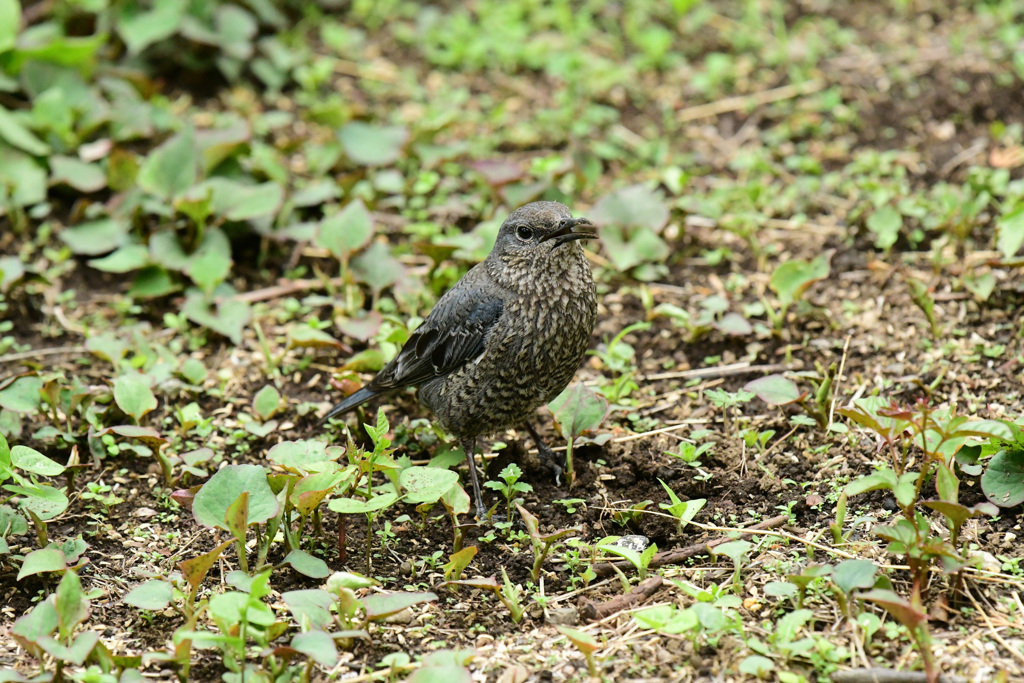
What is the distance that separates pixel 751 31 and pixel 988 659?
5.67m

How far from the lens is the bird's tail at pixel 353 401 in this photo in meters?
A: 4.41

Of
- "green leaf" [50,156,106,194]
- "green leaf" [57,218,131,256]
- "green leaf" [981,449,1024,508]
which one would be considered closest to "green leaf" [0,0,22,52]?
"green leaf" [50,156,106,194]

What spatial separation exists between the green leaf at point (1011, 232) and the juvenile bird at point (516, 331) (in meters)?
1.97

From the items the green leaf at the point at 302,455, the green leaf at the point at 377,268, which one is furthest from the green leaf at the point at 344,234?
the green leaf at the point at 302,455

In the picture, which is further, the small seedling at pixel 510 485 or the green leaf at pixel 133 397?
the green leaf at pixel 133 397

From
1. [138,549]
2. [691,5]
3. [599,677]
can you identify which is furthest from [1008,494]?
[691,5]

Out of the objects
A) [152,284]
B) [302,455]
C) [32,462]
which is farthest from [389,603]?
[152,284]

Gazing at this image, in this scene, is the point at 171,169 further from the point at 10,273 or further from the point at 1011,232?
the point at 1011,232

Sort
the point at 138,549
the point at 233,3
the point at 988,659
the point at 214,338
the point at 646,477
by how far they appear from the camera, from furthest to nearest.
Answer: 1. the point at 233,3
2. the point at 214,338
3. the point at 646,477
4. the point at 138,549
5. the point at 988,659

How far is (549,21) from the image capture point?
774 cm

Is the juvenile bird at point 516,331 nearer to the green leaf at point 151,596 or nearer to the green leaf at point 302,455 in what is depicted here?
the green leaf at point 302,455

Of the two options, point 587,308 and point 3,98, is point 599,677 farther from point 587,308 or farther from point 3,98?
point 3,98

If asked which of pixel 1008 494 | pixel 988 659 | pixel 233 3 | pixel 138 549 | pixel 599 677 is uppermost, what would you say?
pixel 233 3

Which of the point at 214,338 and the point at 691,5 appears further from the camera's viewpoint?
the point at 691,5
